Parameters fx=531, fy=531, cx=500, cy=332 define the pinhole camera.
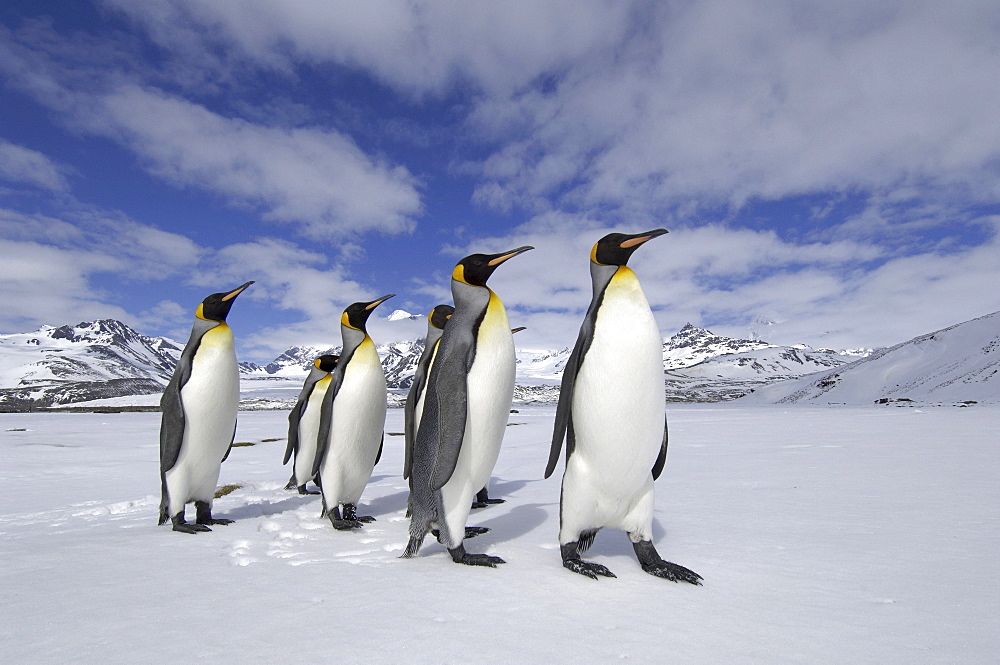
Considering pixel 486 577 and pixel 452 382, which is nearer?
pixel 486 577

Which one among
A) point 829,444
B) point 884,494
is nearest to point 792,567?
point 884,494

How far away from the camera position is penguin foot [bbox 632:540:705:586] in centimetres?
240

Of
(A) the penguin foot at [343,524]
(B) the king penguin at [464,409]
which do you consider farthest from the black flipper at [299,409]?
(B) the king penguin at [464,409]

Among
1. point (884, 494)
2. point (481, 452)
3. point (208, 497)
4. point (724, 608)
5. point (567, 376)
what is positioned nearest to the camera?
point (724, 608)

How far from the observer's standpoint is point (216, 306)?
4.30 m

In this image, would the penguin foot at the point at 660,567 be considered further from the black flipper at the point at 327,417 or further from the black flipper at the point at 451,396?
the black flipper at the point at 327,417

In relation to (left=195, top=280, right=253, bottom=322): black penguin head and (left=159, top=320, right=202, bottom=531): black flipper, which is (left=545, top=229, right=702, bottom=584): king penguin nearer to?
(left=159, top=320, right=202, bottom=531): black flipper

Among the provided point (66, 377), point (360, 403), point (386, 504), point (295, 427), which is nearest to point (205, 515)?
point (360, 403)

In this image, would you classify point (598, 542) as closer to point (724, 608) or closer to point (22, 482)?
point (724, 608)

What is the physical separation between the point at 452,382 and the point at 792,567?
1.89 m

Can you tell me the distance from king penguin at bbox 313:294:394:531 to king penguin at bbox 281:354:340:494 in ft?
3.59

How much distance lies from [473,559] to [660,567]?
943mm

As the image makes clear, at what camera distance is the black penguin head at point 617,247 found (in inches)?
111

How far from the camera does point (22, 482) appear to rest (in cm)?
582
